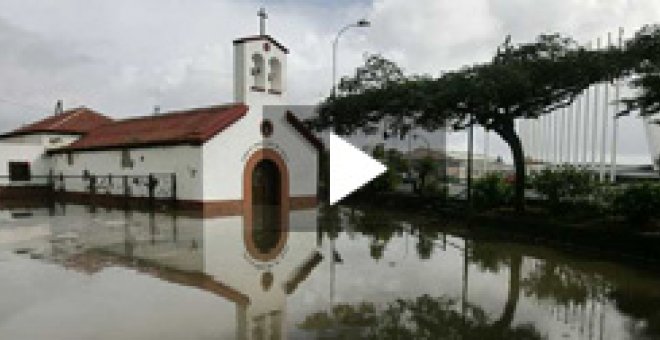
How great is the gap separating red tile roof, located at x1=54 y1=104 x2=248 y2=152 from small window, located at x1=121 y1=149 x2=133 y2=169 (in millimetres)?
338

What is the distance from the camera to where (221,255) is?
12.1 m

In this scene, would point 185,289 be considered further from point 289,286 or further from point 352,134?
point 352,134

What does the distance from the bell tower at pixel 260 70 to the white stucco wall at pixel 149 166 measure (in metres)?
3.40

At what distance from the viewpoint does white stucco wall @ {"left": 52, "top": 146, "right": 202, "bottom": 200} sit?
20819 mm

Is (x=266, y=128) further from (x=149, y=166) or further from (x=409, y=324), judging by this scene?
(x=409, y=324)

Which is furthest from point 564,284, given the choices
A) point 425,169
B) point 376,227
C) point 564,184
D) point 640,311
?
point 425,169

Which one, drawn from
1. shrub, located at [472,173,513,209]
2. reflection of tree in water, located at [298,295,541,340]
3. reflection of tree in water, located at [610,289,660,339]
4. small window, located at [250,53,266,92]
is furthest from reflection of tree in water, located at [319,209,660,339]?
small window, located at [250,53,266,92]

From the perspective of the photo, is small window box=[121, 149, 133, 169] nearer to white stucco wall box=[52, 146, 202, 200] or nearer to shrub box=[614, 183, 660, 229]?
white stucco wall box=[52, 146, 202, 200]

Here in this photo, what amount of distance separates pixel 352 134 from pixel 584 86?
547 inches

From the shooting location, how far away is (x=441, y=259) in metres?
12.7

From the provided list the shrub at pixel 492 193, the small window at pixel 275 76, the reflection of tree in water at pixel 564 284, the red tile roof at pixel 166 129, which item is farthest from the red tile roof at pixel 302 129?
the reflection of tree in water at pixel 564 284

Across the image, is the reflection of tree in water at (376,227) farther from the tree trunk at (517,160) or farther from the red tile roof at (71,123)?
the red tile roof at (71,123)

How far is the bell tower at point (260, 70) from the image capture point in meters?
21.5

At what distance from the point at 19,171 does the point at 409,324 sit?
3057 centimetres
